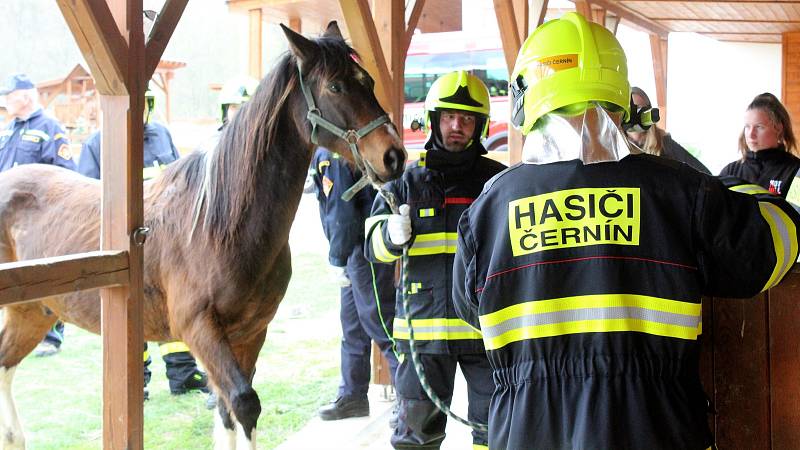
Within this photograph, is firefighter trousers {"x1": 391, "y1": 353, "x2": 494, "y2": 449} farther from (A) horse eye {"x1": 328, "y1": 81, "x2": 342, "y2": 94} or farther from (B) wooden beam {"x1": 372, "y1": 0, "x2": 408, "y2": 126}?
(B) wooden beam {"x1": 372, "y1": 0, "x2": 408, "y2": 126}

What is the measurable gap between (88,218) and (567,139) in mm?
3169

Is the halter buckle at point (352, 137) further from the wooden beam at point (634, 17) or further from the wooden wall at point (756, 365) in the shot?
the wooden beam at point (634, 17)

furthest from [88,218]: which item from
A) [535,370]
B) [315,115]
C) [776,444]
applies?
[776,444]

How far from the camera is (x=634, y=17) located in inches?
457

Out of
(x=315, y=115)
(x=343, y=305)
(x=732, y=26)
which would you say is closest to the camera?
(x=315, y=115)

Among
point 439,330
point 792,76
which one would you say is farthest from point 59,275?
point 792,76

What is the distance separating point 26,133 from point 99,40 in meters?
4.62

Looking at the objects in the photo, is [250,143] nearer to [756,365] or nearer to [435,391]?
[435,391]

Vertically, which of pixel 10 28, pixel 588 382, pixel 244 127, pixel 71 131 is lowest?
pixel 588 382

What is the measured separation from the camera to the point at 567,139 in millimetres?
1700

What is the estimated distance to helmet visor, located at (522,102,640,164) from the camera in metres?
1.66

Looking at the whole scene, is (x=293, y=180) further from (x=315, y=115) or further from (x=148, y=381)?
(x=148, y=381)

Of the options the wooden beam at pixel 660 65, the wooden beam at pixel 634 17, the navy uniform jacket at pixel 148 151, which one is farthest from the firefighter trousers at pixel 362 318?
the wooden beam at pixel 660 65

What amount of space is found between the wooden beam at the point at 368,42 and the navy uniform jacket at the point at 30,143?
3.29 metres
